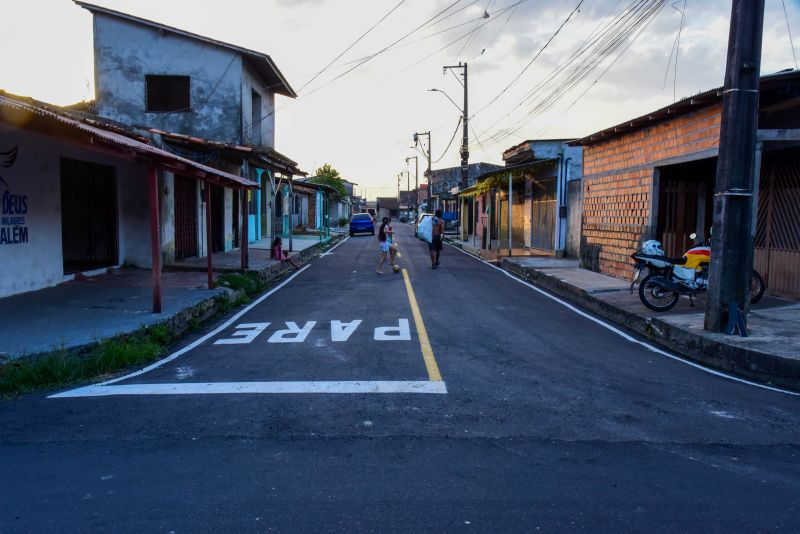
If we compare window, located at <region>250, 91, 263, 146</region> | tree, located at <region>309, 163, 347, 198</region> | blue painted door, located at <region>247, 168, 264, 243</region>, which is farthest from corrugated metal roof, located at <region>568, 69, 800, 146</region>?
tree, located at <region>309, 163, 347, 198</region>

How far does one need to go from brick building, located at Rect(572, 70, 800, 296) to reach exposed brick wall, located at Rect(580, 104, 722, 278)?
2 centimetres

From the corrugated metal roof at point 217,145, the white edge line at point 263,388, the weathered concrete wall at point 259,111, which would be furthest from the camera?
the weathered concrete wall at point 259,111

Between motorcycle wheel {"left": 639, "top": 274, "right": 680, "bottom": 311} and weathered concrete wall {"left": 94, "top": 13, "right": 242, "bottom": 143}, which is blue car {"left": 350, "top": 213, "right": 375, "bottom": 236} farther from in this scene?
motorcycle wheel {"left": 639, "top": 274, "right": 680, "bottom": 311}

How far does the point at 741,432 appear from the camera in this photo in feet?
16.6

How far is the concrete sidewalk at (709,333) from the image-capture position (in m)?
7.17

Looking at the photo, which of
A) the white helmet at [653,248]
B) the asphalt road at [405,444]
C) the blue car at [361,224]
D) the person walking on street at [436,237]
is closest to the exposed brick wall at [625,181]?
the white helmet at [653,248]

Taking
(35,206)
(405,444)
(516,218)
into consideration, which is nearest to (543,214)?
(516,218)

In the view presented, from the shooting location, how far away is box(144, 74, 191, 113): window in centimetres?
2275

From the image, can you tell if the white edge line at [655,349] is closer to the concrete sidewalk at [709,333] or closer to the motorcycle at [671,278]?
the concrete sidewalk at [709,333]

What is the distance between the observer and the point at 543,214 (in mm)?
25250

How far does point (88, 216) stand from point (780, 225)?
48.5ft

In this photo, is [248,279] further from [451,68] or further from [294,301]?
[451,68]

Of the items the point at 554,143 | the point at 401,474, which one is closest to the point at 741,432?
the point at 401,474

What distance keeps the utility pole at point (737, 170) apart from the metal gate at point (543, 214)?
15.1m
